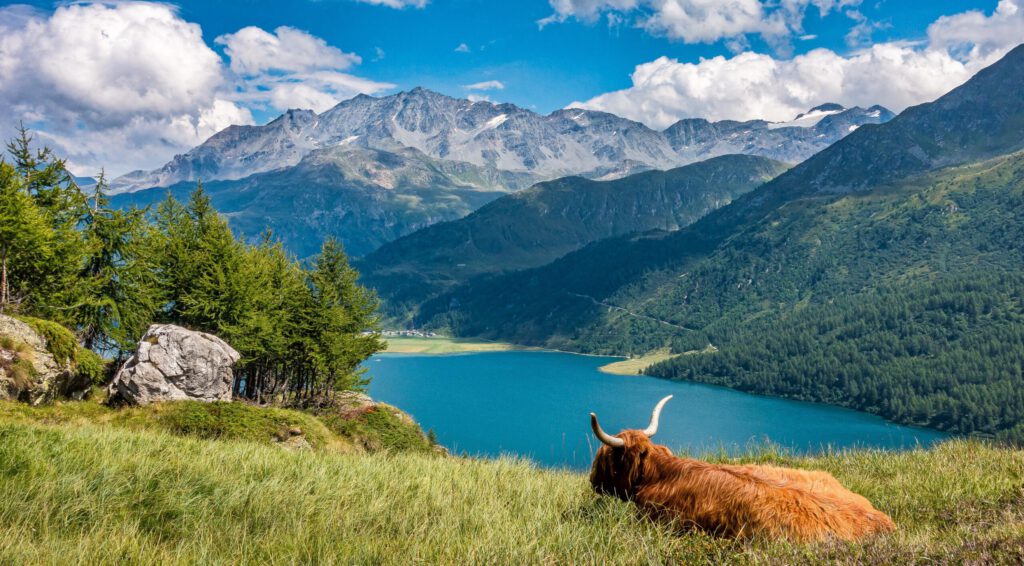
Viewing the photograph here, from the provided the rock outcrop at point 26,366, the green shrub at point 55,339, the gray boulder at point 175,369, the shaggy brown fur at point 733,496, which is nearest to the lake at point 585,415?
the gray boulder at point 175,369

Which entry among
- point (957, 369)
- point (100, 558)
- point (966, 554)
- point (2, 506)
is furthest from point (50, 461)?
point (957, 369)

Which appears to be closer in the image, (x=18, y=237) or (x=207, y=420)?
(x=207, y=420)

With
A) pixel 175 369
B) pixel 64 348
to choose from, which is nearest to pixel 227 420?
pixel 175 369

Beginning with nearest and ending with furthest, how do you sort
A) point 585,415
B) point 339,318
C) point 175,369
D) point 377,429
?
point 175,369
point 377,429
point 339,318
point 585,415

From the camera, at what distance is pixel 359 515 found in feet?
16.9

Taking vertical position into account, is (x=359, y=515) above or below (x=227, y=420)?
above

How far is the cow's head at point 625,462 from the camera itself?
661cm

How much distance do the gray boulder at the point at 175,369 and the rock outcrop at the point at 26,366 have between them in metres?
2.98

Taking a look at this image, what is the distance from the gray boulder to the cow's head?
24066 mm

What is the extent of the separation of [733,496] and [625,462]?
49.1 inches

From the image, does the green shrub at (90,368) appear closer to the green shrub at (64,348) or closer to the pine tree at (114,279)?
the green shrub at (64,348)

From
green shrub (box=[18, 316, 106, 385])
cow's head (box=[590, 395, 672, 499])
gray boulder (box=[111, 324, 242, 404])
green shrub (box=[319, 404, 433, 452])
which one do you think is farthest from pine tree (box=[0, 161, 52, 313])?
cow's head (box=[590, 395, 672, 499])

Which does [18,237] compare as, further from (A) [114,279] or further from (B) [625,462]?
(B) [625,462]

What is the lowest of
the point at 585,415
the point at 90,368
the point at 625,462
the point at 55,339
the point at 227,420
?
the point at 585,415
